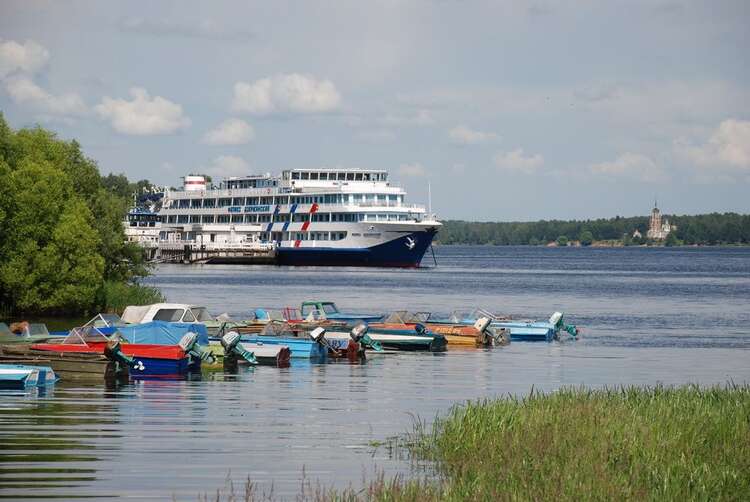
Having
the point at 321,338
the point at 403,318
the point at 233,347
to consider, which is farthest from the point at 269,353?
the point at 403,318

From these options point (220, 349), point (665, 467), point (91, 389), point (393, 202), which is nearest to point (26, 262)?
point (220, 349)

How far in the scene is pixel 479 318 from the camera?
49.7 m

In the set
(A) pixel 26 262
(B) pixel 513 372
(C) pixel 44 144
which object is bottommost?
(B) pixel 513 372

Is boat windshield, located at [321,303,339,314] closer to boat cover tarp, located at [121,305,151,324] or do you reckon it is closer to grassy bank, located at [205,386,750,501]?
boat cover tarp, located at [121,305,151,324]

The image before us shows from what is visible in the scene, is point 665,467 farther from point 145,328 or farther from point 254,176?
point 254,176

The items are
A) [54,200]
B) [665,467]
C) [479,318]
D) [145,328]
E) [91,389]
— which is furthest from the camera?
[54,200]

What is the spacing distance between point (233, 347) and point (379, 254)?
92583 millimetres

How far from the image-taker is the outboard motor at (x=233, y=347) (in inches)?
1383

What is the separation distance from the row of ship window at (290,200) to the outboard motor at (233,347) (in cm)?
9098

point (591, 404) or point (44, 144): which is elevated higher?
point (44, 144)

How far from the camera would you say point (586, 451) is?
56.4ft

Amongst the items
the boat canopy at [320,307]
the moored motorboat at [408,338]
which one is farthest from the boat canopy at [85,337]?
the boat canopy at [320,307]

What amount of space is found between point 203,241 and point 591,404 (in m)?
130

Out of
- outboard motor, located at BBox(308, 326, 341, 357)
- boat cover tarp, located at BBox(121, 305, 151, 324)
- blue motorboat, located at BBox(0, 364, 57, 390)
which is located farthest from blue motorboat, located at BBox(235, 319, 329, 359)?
blue motorboat, located at BBox(0, 364, 57, 390)
